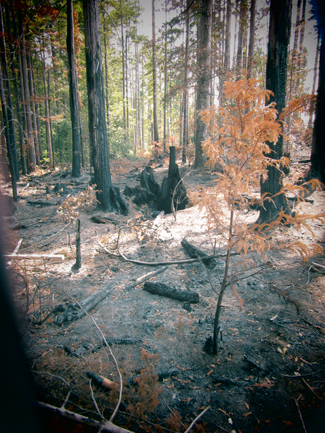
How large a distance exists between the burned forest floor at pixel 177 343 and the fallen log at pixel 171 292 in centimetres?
6

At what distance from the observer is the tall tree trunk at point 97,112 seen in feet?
22.1

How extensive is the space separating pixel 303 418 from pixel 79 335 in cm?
269

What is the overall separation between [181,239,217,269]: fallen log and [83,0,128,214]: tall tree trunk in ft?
11.7

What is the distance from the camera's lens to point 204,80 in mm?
11320

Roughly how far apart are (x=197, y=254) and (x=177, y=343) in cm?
210

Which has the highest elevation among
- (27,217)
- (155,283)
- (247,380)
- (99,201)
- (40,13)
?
(40,13)

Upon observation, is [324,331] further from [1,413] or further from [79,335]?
[1,413]

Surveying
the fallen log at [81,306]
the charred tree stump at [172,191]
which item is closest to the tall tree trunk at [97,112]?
the charred tree stump at [172,191]

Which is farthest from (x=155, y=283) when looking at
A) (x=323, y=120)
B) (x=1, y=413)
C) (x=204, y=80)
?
(x=204, y=80)

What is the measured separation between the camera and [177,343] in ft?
9.04

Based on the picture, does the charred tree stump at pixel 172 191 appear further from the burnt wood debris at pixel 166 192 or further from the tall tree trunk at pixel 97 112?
the tall tree trunk at pixel 97 112

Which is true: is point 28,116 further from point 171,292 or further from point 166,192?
point 171,292

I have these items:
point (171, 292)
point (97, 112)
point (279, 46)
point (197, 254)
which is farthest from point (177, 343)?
point (97, 112)

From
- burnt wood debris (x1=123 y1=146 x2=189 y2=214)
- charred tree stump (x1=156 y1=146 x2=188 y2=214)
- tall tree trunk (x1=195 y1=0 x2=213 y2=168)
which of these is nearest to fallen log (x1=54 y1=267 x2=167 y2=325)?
burnt wood debris (x1=123 y1=146 x2=189 y2=214)
